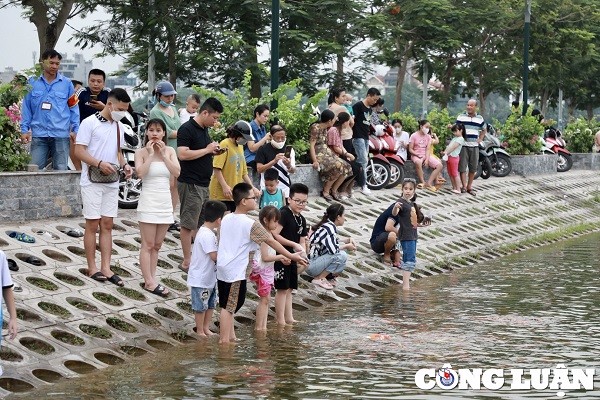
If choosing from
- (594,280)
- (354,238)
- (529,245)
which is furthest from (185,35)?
(594,280)

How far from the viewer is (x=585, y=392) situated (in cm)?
985

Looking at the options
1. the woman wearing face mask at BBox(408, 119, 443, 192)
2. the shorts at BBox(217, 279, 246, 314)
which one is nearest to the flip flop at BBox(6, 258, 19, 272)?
the shorts at BBox(217, 279, 246, 314)

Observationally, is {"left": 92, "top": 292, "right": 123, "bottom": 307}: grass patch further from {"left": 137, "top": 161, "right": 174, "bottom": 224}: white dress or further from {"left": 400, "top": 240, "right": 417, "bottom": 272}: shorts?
{"left": 400, "top": 240, "right": 417, "bottom": 272}: shorts

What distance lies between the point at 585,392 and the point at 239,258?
363 centimetres

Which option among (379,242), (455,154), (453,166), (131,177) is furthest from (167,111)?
(453,166)

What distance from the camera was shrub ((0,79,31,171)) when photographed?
15.0 meters

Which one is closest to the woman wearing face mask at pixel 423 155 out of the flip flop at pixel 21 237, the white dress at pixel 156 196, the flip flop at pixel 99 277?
the white dress at pixel 156 196

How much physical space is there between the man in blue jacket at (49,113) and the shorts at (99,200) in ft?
9.23

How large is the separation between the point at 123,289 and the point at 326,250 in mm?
3251

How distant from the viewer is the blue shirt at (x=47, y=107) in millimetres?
15469

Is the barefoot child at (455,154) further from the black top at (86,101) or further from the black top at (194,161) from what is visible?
the black top at (194,161)

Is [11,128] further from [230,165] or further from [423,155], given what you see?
[423,155]

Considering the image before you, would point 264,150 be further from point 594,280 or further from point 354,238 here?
point 594,280

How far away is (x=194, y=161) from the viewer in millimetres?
13875
